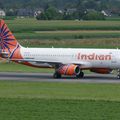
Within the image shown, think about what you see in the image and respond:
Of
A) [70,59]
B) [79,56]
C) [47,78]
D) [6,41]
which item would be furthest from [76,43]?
[47,78]

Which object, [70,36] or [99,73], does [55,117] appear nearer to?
[99,73]

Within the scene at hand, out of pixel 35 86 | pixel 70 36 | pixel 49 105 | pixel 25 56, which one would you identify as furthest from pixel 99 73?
pixel 70 36

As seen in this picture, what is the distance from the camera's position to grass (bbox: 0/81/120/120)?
114 ft

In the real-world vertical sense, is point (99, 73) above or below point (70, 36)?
below

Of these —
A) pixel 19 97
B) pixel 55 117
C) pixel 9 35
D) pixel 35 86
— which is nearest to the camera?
pixel 55 117

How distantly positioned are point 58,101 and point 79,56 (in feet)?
71.0

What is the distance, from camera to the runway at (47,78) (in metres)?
58.5

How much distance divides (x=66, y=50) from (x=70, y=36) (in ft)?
208

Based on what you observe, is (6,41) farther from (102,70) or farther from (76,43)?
(76,43)

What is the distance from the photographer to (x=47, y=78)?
6084cm

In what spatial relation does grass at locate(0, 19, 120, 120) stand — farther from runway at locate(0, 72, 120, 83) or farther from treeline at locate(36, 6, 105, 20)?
treeline at locate(36, 6, 105, 20)

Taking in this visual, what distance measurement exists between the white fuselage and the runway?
1.20 m

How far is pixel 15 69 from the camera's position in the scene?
233 feet

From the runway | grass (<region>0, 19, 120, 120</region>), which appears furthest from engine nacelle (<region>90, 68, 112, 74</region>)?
grass (<region>0, 19, 120, 120</region>)
